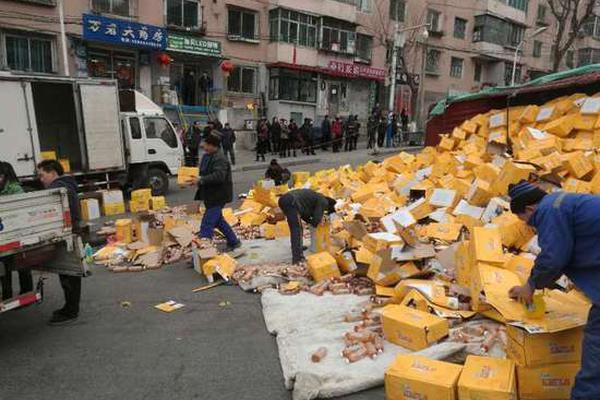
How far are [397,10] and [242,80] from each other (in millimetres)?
12760

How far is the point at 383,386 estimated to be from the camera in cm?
387

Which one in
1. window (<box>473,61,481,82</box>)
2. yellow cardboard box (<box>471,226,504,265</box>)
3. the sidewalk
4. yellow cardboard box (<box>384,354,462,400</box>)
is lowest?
the sidewalk

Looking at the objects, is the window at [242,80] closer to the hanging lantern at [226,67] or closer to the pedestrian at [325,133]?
the hanging lantern at [226,67]

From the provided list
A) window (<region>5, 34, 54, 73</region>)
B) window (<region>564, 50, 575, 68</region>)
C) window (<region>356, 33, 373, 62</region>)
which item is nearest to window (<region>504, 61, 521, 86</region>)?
window (<region>564, 50, 575, 68</region>)

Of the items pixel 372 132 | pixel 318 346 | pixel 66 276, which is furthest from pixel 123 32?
pixel 318 346

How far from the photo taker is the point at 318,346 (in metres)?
4.42

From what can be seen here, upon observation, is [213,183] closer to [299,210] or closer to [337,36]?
[299,210]

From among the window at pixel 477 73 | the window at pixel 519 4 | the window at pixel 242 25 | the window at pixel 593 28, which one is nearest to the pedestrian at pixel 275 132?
the window at pixel 242 25

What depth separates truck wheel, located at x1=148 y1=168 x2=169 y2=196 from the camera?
12816 millimetres

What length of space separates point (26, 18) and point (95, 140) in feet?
30.5

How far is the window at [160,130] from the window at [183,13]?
1035 cm

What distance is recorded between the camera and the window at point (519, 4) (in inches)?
1485

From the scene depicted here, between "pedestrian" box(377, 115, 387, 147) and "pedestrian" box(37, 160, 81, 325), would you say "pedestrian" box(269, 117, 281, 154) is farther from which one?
"pedestrian" box(37, 160, 81, 325)

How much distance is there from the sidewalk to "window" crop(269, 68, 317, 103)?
393 cm
